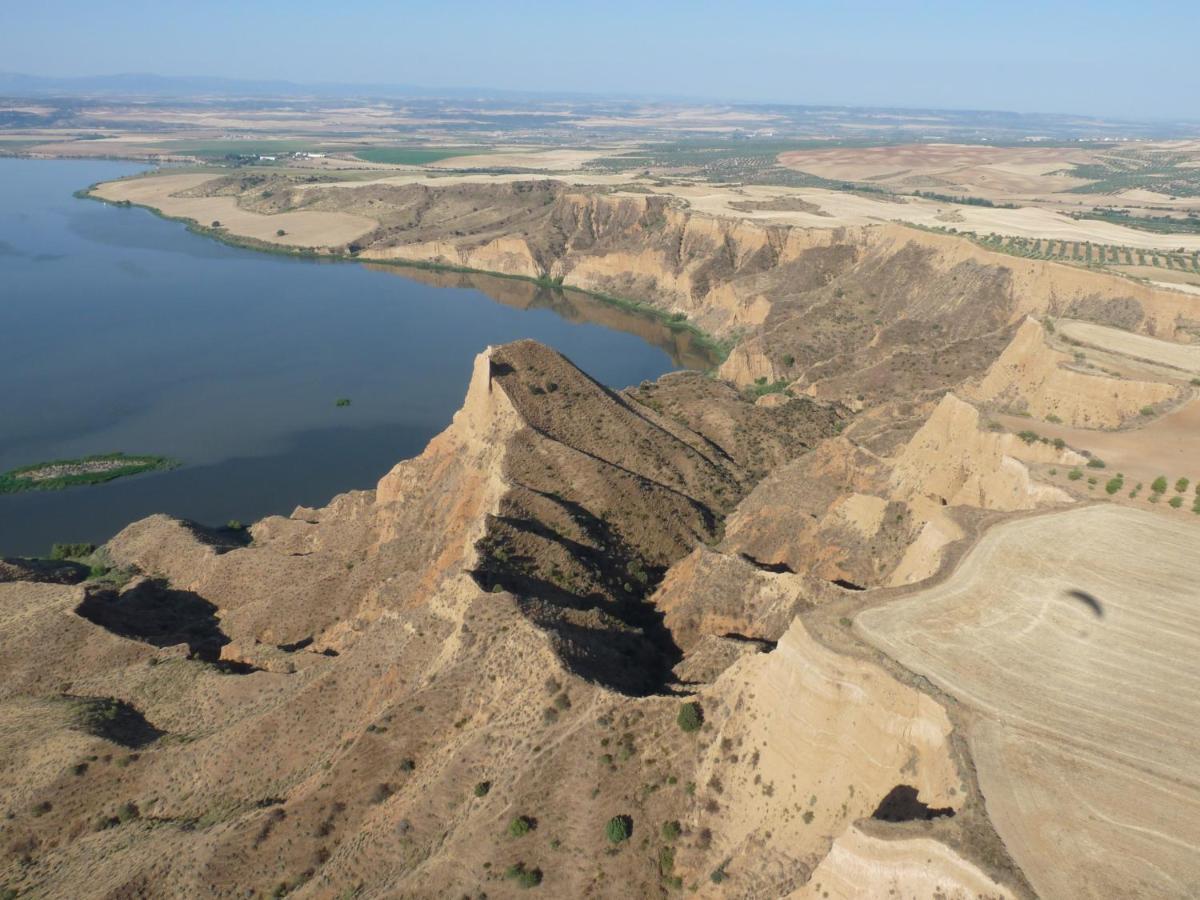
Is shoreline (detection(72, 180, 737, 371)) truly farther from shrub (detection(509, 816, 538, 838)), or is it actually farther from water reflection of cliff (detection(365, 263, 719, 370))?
shrub (detection(509, 816, 538, 838))

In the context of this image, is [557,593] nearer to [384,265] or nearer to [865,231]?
[865,231]

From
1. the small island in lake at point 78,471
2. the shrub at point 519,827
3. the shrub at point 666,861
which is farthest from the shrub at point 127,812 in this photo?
the small island in lake at point 78,471

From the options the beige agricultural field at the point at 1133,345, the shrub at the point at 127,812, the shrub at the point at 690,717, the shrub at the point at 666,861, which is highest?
the beige agricultural field at the point at 1133,345

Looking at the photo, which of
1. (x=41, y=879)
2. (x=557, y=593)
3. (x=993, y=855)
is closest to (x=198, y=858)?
(x=41, y=879)

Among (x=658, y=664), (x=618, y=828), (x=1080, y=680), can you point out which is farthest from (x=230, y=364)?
(x=1080, y=680)

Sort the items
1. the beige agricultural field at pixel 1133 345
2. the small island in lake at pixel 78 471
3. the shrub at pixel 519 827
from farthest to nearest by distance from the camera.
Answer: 1. the small island in lake at pixel 78 471
2. the beige agricultural field at pixel 1133 345
3. the shrub at pixel 519 827

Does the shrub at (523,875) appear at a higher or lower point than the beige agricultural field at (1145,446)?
lower

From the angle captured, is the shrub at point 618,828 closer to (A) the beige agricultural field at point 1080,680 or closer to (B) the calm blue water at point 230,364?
(A) the beige agricultural field at point 1080,680
